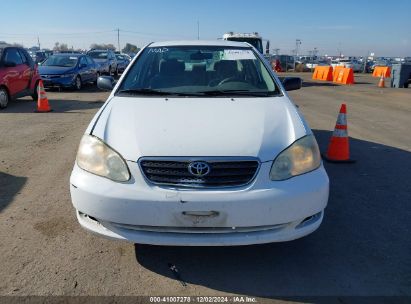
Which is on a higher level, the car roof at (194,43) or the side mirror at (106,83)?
the car roof at (194,43)

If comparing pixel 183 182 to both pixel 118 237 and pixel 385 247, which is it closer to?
pixel 118 237

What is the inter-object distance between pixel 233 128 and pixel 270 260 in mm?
1110

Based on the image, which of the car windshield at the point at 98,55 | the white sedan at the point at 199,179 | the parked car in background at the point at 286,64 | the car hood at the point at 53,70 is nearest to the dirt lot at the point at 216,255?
the white sedan at the point at 199,179

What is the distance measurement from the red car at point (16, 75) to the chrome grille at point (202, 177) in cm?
975

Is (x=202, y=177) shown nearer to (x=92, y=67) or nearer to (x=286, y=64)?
(x=92, y=67)

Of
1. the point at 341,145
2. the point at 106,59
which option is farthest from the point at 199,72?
the point at 106,59

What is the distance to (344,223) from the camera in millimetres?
3971

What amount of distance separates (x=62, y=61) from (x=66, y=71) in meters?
1.01

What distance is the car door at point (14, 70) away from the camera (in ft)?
36.8

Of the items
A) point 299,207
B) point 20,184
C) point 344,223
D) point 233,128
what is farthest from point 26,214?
point 344,223

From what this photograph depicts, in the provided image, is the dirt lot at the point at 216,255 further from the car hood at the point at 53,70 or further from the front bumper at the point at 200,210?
the car hood at the point at 53,70

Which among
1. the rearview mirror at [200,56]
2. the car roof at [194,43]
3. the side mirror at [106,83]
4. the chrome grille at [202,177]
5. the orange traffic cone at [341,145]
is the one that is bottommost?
the orange traffic cone at [341,145]

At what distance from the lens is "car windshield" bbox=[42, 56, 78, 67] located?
647 inches

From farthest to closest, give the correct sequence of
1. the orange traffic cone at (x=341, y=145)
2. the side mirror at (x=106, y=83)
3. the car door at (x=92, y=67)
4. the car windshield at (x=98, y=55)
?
the car windshield at (x=98, y=55), the car door at (x=92, y=67), the orange traffic cone at (x=341, y=145), the side mirror at (x=106, y=83)
